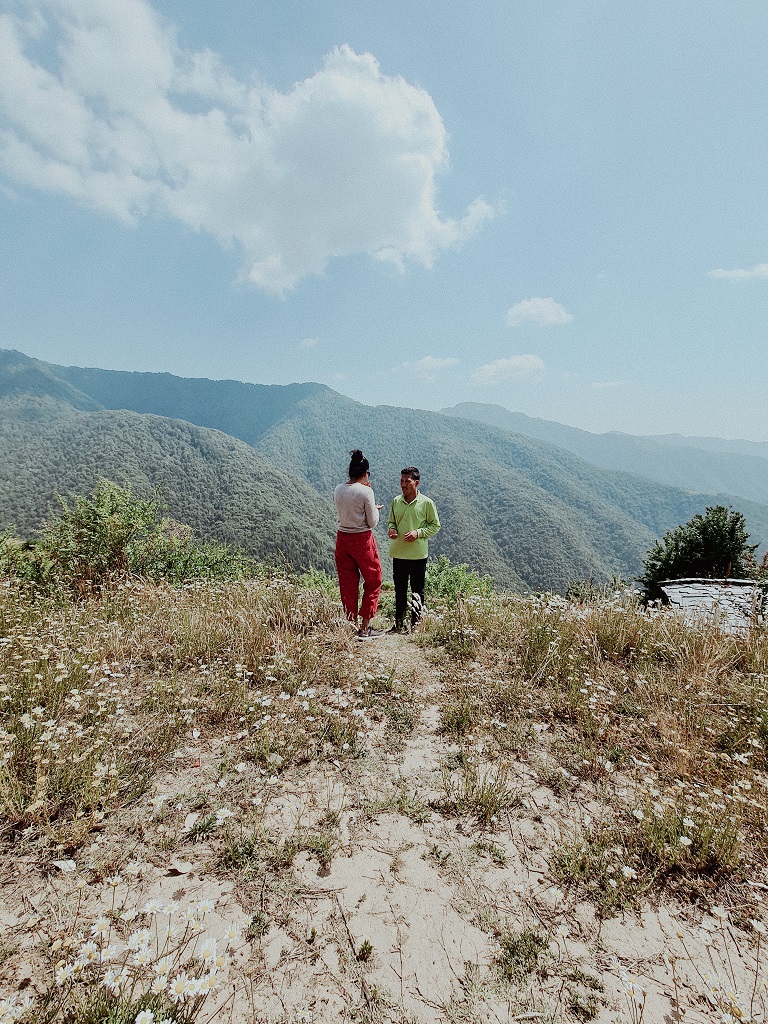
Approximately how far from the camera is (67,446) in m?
128

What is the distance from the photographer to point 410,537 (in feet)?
18.9

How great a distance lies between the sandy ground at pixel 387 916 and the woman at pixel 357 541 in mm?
2859

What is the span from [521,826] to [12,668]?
13.4 ft

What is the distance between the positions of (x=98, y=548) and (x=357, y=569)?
→ 14.7 feet

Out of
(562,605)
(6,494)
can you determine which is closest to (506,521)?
(6,494)

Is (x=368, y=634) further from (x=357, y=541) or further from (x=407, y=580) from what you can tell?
(x=357, y=541)

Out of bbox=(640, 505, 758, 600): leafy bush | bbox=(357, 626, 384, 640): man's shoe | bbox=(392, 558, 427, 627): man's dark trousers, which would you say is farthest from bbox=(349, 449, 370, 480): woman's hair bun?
bbox=(640, 505, 758, 600): leafy bush

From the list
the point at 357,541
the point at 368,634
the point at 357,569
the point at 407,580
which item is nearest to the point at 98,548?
the point at 357,569

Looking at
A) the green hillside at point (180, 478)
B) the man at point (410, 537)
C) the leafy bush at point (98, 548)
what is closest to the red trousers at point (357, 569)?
the man at point (410, 537)

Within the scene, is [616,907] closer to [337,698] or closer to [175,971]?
[175,971]

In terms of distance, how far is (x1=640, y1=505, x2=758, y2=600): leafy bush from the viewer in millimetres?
16453

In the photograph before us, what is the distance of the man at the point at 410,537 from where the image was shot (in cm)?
587

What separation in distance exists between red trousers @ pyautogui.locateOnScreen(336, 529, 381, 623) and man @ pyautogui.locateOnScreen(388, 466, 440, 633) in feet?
1.32

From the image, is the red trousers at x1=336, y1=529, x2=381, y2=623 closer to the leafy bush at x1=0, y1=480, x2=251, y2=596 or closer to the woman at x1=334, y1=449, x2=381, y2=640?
the woman at x1=334, y1=449, x2=381, y2=640
